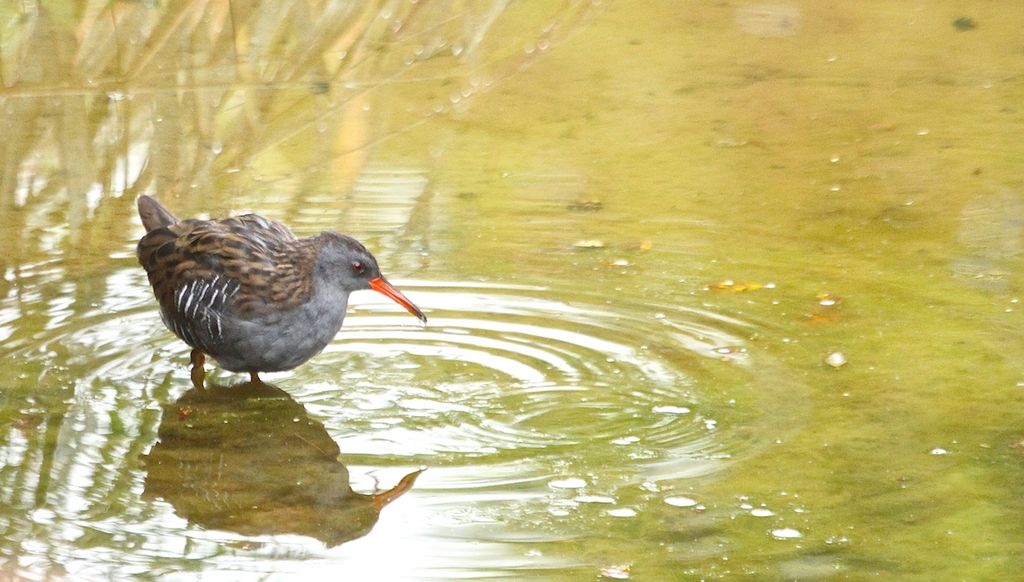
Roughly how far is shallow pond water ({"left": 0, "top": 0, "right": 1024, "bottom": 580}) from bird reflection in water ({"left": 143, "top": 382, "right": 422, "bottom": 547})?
16 mm

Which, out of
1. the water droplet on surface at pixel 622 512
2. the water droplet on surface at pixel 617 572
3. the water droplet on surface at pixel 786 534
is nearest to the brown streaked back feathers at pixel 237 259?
the water droplet on surface at pixel 622 512

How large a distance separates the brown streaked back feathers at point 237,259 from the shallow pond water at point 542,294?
356mm

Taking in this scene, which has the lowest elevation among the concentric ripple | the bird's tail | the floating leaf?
the concentric ripple

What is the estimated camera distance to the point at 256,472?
16.3 feet

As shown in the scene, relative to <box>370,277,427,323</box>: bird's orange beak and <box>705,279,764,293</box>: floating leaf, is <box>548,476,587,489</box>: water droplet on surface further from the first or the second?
<box>705,279,764,293</box>: floating leaf

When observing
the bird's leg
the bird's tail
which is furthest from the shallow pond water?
the bird's tail

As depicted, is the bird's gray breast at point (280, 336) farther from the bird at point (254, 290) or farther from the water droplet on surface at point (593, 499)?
the water droplet on surface at point (593, 499)

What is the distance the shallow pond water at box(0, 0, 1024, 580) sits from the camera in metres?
4.55

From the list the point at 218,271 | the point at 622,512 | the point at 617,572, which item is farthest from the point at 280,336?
the point at 617,572

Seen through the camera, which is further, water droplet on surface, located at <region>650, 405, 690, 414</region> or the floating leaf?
the floating leaf

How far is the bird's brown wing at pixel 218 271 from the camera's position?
561 cm

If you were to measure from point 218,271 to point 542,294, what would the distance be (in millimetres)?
1368

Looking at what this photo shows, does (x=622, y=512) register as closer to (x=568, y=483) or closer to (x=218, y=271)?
(x=568, y=483)

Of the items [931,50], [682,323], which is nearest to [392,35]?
[931,50]
